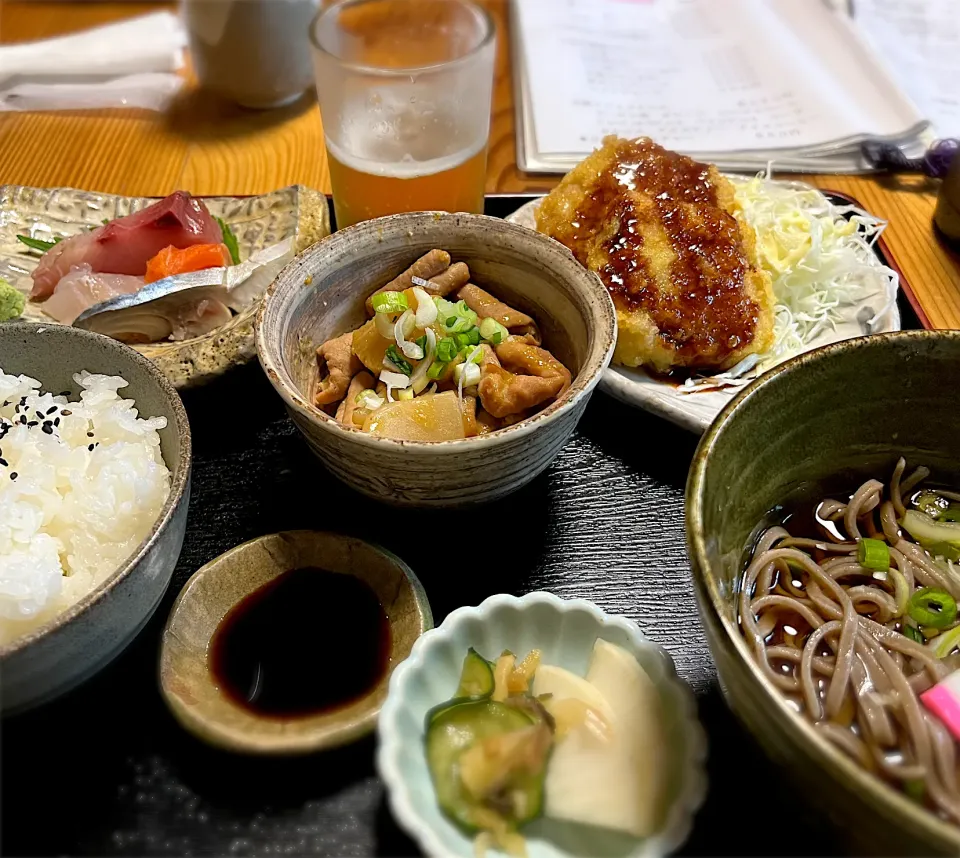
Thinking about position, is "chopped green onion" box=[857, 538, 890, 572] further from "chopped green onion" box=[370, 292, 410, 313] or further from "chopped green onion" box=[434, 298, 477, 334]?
"chopped green onion" box=[370, 292, 410, 313]

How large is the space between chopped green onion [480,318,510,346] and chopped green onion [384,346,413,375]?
0.62ft

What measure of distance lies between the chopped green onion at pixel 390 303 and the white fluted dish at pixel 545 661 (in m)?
0.67

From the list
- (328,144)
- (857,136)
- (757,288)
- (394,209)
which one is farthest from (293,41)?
(857,136)

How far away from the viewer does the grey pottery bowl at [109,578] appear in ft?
3.60

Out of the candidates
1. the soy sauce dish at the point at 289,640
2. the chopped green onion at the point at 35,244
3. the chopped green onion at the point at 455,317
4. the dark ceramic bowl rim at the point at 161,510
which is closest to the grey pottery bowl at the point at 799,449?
→ the soy sauce dish at the point at 289,640

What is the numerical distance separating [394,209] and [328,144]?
0.88 feet

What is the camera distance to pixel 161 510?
1.25m

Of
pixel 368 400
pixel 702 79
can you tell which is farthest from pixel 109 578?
pixel 702 79

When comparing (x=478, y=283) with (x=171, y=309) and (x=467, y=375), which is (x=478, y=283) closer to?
(x=467, y=375)

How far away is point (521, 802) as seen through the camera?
1058 mm

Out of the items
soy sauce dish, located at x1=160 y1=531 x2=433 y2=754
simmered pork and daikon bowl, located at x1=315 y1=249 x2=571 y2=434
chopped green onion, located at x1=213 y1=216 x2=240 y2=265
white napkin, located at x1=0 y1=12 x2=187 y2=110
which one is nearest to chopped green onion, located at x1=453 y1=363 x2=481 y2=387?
simmered pork and daikon bowl, located at x1=315 y1=249 x2=571 y2=434

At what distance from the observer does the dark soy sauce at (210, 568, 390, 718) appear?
1.29 metres

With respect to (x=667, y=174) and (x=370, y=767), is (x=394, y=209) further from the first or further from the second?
(x=370, y=767)

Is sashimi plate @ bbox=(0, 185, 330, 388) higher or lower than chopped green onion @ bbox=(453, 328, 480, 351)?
lower
